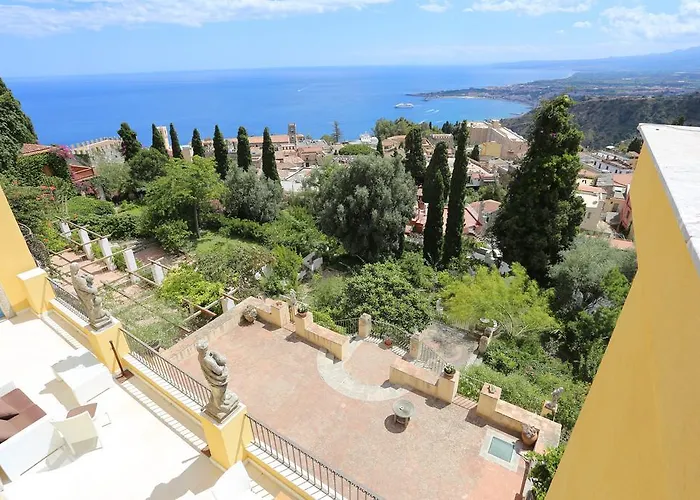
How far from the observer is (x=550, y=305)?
16.0m

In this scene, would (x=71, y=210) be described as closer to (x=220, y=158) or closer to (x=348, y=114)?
(x=220, y=158)

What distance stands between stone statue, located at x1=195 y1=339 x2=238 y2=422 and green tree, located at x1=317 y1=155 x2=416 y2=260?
15.1 meters

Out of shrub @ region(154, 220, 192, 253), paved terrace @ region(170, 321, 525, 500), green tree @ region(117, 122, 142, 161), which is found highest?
green tree @ region(117, 122, 142, 161)

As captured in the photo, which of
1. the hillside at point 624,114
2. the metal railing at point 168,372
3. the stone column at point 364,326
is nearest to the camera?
the metal railing at point 168,372

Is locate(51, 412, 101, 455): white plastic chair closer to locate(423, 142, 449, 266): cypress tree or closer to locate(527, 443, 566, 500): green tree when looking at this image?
locate(527, 443, 566, 500): green tree

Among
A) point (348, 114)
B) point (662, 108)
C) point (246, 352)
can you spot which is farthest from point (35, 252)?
point (348, 114)

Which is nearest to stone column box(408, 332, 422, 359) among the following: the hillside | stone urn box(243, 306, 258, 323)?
stone urn box(243, 306, 258, 323)

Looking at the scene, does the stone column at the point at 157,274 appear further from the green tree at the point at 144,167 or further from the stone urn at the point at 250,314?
the green tree at the point at 144,167

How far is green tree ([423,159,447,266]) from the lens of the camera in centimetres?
2078

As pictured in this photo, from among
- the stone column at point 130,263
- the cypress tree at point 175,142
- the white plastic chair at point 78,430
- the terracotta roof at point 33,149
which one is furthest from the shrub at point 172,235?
the white plastic chair at point 78,430

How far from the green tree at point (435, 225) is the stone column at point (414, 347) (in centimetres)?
1083

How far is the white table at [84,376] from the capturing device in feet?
19.0

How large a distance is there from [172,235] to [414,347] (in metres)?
14.8

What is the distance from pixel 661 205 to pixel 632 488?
141cm
